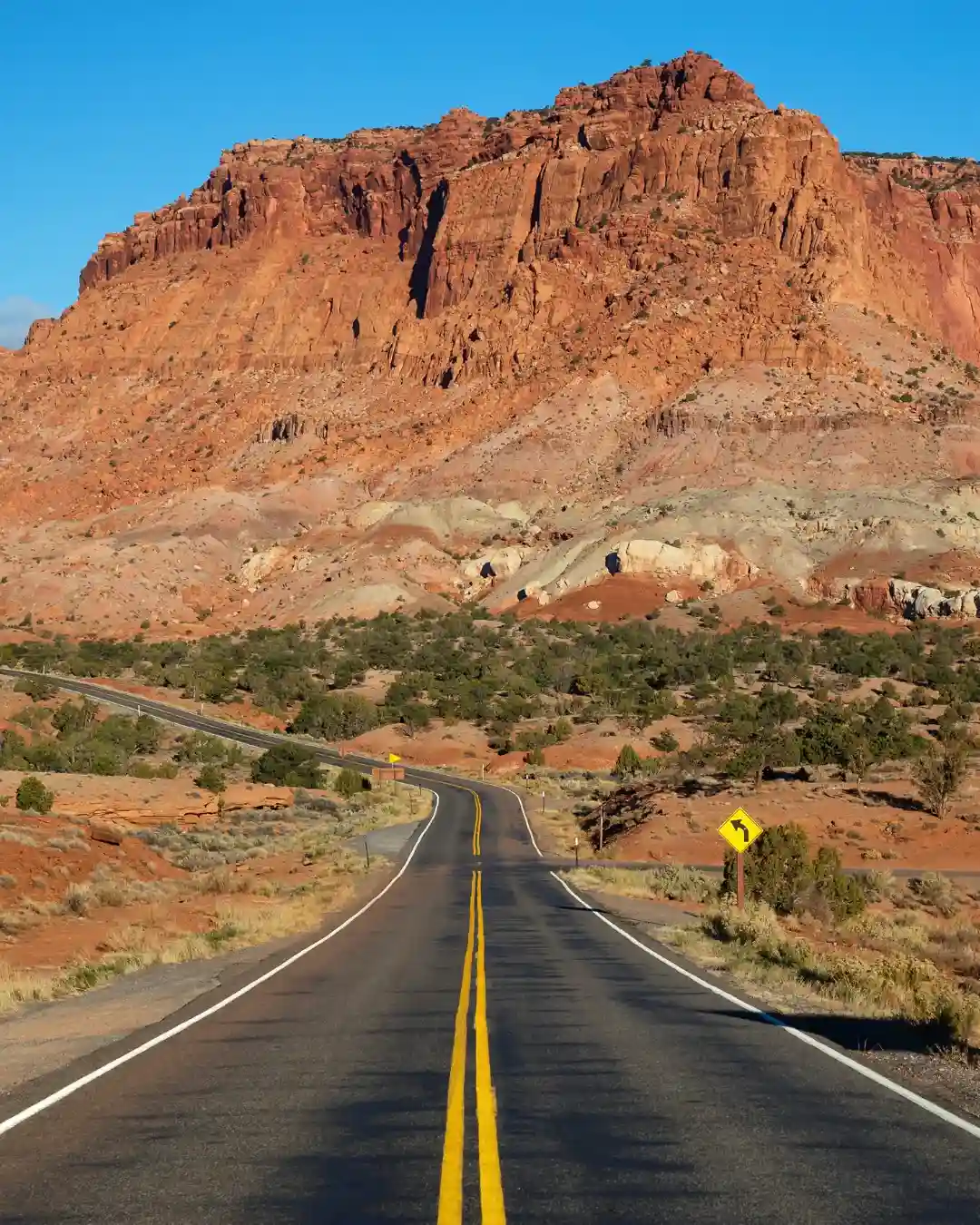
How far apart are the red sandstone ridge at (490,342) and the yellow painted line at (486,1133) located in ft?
311

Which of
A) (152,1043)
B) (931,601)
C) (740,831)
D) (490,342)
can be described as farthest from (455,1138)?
(490,342)

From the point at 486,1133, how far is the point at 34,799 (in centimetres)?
3654

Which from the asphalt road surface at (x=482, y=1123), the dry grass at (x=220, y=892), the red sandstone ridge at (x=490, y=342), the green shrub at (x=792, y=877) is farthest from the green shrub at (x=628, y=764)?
the asphalt road surface at (x=482, y=1123)

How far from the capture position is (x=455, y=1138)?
7.93m

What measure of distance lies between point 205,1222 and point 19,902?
20.7m

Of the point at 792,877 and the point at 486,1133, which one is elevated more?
the point at 792,877

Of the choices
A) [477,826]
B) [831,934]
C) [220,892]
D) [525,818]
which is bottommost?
[220,892]

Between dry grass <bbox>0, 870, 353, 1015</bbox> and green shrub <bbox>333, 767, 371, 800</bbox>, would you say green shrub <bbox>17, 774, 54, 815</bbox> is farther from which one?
green shrub <bbox>333, 767, 371, 800</bbox>

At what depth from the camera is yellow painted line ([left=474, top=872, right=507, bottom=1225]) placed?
258 inches

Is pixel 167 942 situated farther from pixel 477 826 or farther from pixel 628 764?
pixel 628 764

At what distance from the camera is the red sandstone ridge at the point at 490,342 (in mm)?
115062

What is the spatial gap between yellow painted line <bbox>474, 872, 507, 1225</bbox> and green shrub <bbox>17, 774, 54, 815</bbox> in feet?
101

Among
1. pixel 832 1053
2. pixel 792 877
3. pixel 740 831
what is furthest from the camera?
pixel 792 877

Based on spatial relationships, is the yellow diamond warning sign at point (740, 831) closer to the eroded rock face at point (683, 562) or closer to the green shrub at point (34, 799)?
the green shrub at point (34, 799)
